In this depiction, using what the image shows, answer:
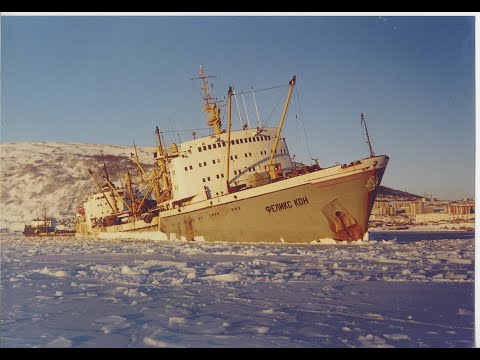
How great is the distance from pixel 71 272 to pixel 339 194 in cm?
1007

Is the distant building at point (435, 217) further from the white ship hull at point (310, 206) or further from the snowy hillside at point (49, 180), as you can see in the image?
the snowy hillside at point (49, 180)

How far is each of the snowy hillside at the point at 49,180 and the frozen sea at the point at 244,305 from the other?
16540 mm

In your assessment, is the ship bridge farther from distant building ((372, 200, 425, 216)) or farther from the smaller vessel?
the smaller vessel

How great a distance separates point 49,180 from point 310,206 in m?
42.1

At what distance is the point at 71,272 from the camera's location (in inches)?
412

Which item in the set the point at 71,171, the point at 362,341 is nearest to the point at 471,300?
the point at 362,341

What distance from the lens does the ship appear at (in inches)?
665

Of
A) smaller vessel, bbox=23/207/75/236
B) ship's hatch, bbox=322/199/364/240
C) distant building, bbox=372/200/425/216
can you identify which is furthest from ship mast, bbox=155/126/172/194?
distant building, bbox=372/200/425/216

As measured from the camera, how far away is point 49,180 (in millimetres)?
51250

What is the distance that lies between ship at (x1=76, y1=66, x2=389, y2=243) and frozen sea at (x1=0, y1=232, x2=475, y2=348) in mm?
5947

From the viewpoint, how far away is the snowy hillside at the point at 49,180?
35250mm

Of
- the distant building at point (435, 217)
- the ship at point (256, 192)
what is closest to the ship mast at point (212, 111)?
the ship at point (256, 192)
